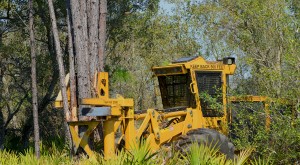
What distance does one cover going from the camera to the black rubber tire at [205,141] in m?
9.96

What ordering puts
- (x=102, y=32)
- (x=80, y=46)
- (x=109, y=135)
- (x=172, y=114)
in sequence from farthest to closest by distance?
(x=102, y=32) < (x=80, y=46) < (x=172, y=114) < (x=109, y=135)

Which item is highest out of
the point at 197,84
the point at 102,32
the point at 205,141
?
the point at 102,32

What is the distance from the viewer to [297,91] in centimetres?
1067

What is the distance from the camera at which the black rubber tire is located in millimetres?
9961

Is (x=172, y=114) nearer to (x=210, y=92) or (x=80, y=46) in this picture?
(x=210, y=92)

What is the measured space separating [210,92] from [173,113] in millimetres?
1248

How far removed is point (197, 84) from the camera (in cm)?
1133

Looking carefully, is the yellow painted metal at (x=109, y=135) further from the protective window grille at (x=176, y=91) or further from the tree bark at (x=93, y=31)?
the protective window grille at (x=176, y=91)

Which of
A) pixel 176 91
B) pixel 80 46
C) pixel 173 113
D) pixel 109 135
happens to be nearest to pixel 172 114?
pixel 173 113

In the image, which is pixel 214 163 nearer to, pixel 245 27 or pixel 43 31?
pixel 43 31

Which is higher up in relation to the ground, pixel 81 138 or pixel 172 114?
pixel 172 114

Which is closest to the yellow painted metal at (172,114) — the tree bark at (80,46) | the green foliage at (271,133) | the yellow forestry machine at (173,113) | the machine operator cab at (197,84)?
the yellow forestry machine at (173,113)

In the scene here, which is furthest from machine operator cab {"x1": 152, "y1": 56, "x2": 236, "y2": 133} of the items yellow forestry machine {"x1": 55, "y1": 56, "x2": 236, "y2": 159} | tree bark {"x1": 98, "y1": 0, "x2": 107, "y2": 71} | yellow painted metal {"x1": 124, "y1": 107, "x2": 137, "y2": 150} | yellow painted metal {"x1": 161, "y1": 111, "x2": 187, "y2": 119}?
yellow painted metal {"x1": 124, "y1": 107, "x2": 137, "y2": 150}

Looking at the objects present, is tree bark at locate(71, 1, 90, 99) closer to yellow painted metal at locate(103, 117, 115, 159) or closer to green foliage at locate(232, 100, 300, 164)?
yellow painted metal at locate(103, 117, 115, 159)
